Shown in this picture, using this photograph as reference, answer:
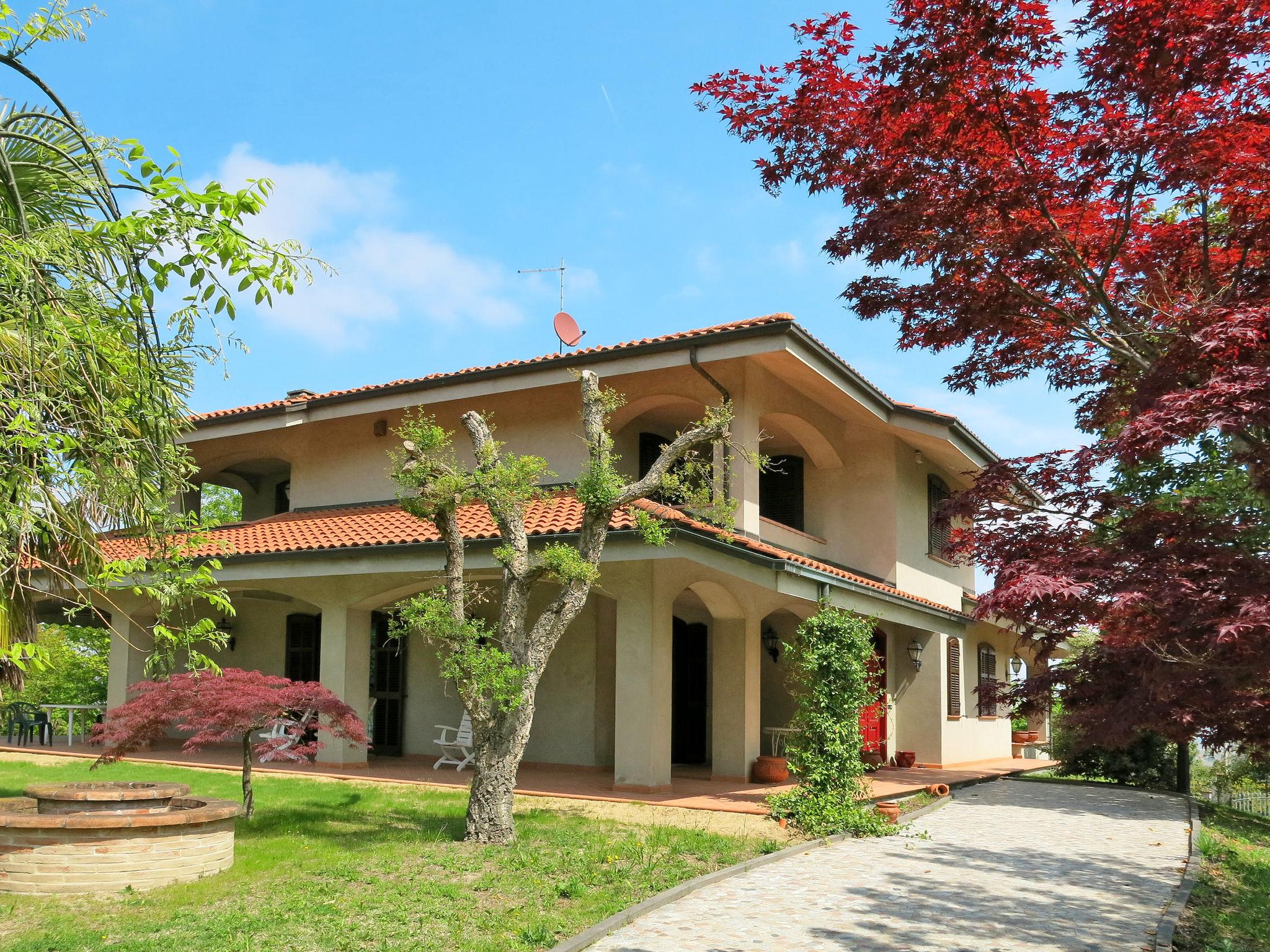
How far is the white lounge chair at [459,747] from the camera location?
15.2 meters

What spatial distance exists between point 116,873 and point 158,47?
5.54 metres

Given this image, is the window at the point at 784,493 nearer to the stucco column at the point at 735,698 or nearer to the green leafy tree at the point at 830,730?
the stucco column at the point at 735,698

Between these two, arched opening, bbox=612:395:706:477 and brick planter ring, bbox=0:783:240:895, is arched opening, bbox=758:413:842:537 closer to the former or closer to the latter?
arched opening, bbox=612:395:706:477

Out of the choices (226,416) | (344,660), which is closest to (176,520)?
(344,660)

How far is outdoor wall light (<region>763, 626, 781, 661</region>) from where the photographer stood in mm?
16766

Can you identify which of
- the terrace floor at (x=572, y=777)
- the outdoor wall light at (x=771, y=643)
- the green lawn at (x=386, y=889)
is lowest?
the terrace floor at (x=572, y=777)

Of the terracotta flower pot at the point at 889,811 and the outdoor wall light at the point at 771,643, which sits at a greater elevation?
the outdoor wall light at the point at 771,643

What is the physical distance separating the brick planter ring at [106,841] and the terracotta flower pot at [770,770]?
24.7 ft

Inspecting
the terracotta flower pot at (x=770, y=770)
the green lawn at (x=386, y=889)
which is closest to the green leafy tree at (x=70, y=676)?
the terracotta flower pot at (x=770, y=770)

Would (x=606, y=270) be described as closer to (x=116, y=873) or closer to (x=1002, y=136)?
(x=1002, y=136)

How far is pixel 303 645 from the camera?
18.7 m

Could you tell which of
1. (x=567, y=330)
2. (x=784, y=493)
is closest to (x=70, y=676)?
(x=567, y=330)

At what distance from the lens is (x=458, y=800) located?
12.2 m

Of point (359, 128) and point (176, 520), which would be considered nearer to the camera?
point (176, 520)
